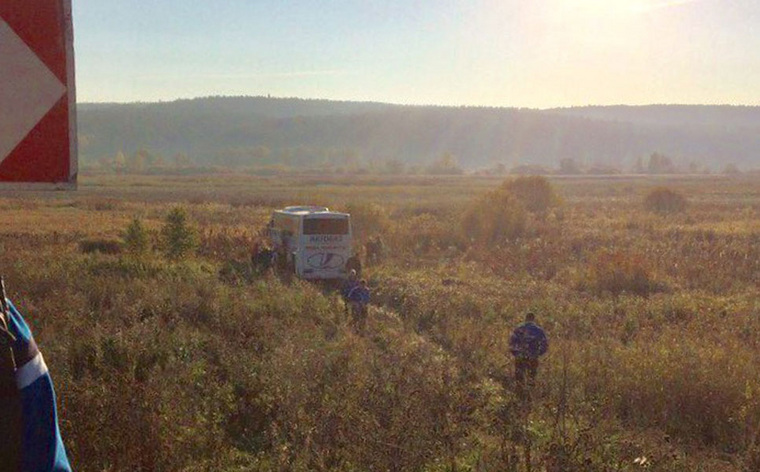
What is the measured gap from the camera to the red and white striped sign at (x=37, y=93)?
181cm

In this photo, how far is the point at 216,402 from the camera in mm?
7969

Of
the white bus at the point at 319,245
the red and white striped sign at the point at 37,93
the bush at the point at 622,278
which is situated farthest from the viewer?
the white bus at the point at 319,245

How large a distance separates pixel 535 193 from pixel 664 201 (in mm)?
10658

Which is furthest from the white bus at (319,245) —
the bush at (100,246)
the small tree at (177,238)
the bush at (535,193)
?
the bush at (535,193)

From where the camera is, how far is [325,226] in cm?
2583

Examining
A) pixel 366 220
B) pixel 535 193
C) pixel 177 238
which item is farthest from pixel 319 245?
pixel 535 193

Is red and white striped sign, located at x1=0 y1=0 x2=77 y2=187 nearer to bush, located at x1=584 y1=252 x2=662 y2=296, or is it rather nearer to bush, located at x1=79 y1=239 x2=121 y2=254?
bush, located at x1=584 y1=252 x2=662 y2=296

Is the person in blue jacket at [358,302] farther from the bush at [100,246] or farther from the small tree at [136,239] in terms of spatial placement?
the bush at [100,246]

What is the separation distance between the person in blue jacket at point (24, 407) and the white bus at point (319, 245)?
2294 centimetres

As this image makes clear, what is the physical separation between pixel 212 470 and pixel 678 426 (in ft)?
20.8

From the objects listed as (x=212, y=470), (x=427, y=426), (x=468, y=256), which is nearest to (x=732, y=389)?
(x=427, y=426)

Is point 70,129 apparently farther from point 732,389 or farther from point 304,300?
point 304,300

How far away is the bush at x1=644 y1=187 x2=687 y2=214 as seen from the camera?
56469 millimetres

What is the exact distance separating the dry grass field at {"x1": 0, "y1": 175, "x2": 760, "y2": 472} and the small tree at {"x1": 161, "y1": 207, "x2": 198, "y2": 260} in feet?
1.37
